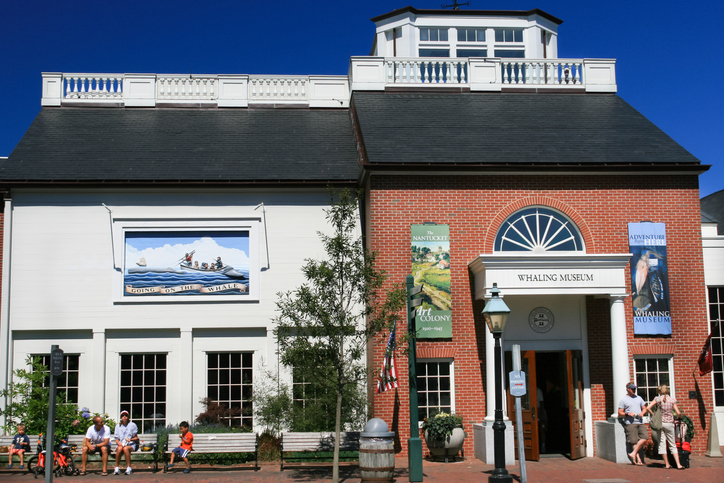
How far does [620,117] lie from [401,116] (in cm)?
629

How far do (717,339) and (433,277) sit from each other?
8275 mm

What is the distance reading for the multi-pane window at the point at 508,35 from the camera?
84.7ft

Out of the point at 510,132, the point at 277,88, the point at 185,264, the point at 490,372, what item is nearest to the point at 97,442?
the point at 185,264

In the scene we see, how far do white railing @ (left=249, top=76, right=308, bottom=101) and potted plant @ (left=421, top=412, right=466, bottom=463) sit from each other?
37.7 ft

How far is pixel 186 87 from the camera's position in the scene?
22.9 m

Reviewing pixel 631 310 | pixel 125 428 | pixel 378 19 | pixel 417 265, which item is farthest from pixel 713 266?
pixel 125 428

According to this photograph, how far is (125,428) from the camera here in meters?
15.3

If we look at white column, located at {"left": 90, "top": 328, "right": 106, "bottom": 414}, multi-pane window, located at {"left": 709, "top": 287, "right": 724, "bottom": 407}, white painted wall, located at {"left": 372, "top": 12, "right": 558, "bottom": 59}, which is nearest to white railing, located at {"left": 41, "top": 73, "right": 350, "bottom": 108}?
white painted wall, located at {"left": 372, "top": 12, "right": 558, "bottom": 59}

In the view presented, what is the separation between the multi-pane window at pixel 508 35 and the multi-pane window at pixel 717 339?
11.3 meters

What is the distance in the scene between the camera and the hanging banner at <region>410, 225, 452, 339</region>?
16984 millimetres

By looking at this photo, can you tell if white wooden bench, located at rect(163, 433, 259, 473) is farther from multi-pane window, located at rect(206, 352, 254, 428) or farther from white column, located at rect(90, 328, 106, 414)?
white column, located at rect(90, 328, 106, 414)

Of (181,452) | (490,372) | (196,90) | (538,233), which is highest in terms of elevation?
(196,90)

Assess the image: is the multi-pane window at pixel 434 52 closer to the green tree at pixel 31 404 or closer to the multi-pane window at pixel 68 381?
the multi-pane window at pixel 68 381

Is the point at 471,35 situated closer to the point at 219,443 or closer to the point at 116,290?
the point at 116,290
